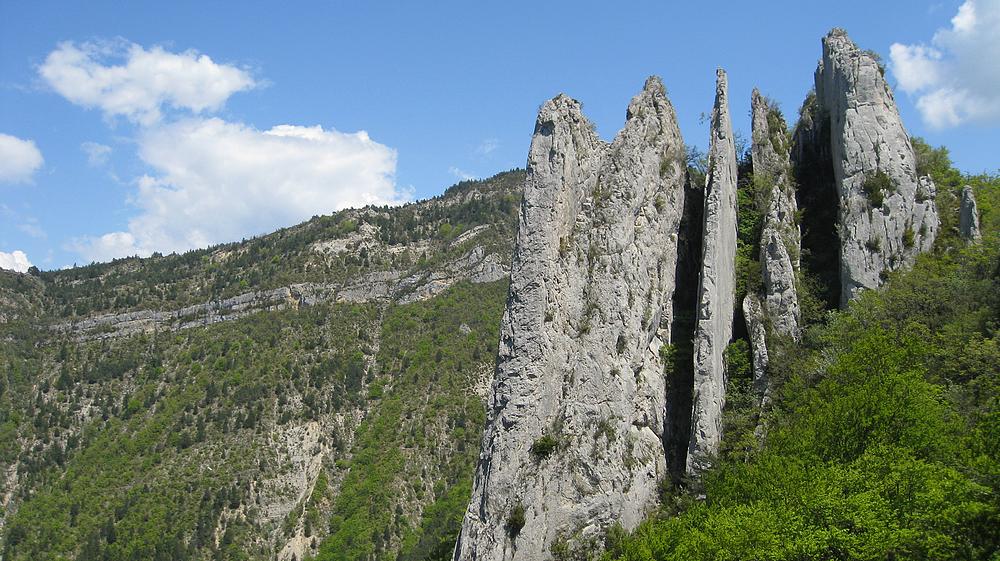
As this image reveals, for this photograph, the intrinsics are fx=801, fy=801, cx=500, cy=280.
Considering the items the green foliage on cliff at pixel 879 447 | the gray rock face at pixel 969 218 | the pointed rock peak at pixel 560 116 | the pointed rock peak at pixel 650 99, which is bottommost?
the green foliage on cliff at pixel 879 447

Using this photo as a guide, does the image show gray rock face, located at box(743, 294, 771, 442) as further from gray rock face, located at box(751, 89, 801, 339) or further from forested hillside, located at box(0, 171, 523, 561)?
forested hillside, located at box(0, 171, 523, 561)

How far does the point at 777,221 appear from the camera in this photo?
130 ft

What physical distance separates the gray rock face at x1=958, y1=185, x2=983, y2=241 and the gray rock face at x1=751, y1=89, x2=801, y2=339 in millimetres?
7225

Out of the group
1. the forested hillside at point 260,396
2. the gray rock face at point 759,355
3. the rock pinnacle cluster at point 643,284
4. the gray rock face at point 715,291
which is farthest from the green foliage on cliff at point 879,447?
the forested hillside at point 260,396

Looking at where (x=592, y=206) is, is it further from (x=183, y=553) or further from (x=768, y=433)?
(x=183, y=553)

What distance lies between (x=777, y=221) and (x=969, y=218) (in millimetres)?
8335

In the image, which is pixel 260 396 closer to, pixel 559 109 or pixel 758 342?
pixel 559 109

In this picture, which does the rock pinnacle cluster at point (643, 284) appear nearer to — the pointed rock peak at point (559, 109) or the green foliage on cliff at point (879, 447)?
the pointed rock peak at point (559, 109)

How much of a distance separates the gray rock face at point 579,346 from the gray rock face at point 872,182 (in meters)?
8.14

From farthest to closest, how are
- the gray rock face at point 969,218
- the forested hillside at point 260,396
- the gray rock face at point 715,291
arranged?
the forested hillside at point 260,396, the gray rock face at point 969,218, the gray rock face at point 715,291

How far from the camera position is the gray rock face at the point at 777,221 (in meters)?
37.0

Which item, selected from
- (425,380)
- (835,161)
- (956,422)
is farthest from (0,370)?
(956,422)

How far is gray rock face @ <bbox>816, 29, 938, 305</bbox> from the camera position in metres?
37.4

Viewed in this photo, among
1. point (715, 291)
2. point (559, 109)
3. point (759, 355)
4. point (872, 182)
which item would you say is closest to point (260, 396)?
point (559, 109)
